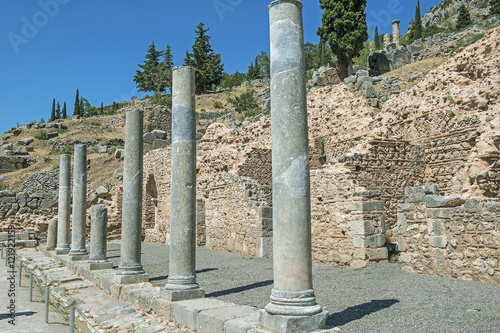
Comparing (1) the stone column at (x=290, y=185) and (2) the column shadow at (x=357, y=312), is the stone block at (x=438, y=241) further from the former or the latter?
(1) the stone column at (x=290, y=185)

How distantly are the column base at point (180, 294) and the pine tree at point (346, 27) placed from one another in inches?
1093

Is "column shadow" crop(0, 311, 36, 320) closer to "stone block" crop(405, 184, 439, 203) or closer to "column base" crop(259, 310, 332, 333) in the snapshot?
"column base" crop(259, 310, 332, 333)

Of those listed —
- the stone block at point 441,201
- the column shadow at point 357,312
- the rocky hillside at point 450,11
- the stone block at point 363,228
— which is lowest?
the column shadow at point 357,312

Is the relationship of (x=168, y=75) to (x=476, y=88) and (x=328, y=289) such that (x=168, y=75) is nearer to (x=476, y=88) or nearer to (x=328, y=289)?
(x=476, y=88)

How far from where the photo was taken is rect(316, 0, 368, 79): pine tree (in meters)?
30.9

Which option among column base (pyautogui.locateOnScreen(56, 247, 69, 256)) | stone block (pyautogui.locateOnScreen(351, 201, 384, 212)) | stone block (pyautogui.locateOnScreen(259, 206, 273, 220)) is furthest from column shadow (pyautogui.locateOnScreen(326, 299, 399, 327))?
column base (pyautogui.locateOnScreen(56, 247, 69, 256))

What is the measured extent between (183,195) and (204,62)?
5573 centimetres

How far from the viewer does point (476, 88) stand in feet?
43.5

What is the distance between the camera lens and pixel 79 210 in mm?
13031

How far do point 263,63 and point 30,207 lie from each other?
5222cm

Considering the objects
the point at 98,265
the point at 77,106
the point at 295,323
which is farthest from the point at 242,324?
the point at 77,106

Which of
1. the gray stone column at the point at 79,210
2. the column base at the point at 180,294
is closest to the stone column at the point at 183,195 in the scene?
the column base at the point at 180,294

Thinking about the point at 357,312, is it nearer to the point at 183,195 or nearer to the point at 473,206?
the point at 183,195

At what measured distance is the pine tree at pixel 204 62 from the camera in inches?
2340
